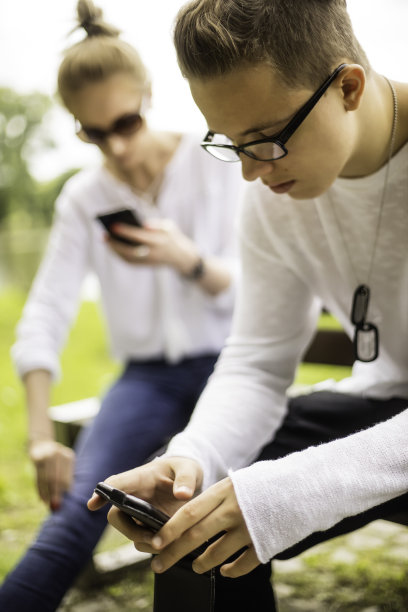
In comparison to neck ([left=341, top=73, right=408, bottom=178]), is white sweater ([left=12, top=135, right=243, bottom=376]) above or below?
below

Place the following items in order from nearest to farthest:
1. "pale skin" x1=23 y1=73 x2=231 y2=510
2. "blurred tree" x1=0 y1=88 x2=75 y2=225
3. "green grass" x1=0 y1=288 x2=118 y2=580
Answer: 1. "pale skin" x1=23 y1=73 x2=231 y2=510
2. "green grass" x1=0 y1=288 x2=118 y2=580
3. "blurred tree" x1=0 y1=88 x2=75 y2=225

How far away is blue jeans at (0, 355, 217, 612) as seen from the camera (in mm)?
1905

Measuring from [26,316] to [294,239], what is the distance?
1226mm

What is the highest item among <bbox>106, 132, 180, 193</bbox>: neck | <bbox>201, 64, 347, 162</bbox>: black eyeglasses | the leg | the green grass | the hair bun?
the hair bun

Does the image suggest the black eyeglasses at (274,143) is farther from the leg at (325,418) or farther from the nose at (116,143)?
the nose at (116,143)

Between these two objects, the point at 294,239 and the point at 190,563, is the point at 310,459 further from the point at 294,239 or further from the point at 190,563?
the point at 294,239

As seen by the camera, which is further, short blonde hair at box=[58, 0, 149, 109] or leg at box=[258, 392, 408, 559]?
short blonde hair at box=[58, 0, 149, 109]

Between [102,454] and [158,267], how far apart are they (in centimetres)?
84

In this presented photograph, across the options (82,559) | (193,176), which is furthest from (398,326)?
(193,176)

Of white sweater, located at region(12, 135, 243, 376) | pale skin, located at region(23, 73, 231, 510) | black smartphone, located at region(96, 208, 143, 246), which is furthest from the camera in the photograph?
white sweater, located at region(12, 135, 243, 376)

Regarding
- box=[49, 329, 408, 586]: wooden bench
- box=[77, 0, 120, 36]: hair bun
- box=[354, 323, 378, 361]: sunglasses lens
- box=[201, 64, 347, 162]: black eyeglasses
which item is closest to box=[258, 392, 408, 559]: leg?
box=[354, 323, 378, 361]: sunglasses lens

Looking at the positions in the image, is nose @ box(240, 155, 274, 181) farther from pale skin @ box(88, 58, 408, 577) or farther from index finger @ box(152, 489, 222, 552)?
index finger @ box(152, 489, 222, 552)

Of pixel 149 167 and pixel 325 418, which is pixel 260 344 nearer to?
pixel 325 418

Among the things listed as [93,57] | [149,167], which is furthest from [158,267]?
[93,57]
